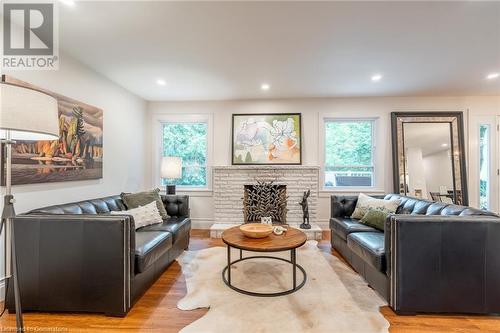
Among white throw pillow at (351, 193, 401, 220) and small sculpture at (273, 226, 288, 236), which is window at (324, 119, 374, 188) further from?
small sculpture at (273, 226, 288, 236)

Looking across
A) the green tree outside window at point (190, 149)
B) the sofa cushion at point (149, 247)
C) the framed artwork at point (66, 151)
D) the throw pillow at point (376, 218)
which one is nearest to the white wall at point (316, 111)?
the green tree outside window at point (190, 149)

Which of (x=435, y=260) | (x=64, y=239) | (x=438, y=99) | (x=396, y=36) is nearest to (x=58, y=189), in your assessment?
(x=64, y=239)

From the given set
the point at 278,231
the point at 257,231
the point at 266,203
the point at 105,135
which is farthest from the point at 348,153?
the point at 105,135

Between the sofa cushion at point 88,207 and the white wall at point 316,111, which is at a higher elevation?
the white wall at point 316,111

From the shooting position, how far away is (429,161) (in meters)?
4.20

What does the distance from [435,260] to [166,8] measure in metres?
3.03

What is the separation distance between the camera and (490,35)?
7.57 feet

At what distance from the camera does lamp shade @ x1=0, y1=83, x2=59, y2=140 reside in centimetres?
124

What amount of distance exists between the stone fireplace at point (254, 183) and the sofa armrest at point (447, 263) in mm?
2365

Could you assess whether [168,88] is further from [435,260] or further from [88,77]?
[435,260]

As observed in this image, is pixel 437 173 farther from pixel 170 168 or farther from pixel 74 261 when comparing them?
pixel 74 261

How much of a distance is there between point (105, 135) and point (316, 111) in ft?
11.9

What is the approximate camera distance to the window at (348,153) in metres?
4.49

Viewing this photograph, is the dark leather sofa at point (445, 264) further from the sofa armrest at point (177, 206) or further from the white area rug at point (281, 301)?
the sofa armrest at point (177, 206)
